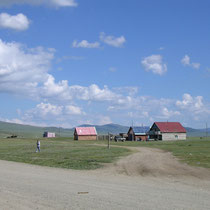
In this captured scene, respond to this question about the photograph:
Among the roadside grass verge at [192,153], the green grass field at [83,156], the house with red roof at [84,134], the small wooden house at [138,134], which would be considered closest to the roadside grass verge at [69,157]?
the green grass field at [83,156]

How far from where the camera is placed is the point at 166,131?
104 m

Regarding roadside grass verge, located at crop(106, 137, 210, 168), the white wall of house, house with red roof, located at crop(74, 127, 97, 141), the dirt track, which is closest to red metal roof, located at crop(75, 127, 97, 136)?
house with red roof, located at crop(74, 127, 97, 141)

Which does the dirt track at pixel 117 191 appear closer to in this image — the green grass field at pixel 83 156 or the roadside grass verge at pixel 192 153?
the roadside grass verge at pixel 192 153

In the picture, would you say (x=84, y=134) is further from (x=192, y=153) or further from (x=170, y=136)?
(x=192, y=153)

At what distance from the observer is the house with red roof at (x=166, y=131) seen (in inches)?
4072

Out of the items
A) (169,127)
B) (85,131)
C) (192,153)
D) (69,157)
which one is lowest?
(69,157)

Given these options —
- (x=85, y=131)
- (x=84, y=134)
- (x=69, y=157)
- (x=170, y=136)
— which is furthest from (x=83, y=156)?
(x=85, y=131)

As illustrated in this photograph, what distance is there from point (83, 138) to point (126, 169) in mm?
83911

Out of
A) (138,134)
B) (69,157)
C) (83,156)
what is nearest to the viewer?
(69,157)

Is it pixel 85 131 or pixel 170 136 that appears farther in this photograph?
pixel 85 131

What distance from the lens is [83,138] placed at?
106188 mm

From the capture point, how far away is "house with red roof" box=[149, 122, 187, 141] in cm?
10344

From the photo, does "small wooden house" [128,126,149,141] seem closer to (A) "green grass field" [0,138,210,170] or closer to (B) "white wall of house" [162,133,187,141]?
(B) "white wall of house" [162,133,187,141]

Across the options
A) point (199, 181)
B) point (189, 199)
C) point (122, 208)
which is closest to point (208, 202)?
point (189, 199)
